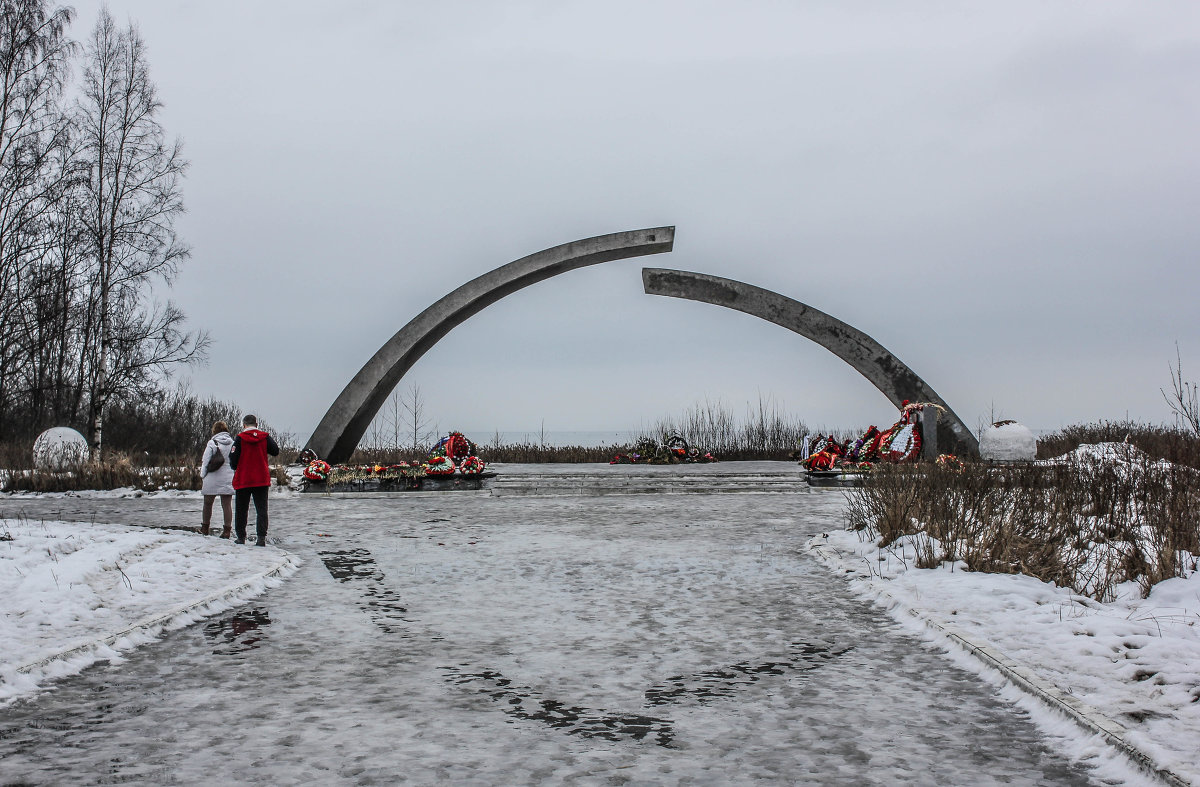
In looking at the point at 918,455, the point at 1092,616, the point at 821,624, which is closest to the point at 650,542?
the point at 821,624

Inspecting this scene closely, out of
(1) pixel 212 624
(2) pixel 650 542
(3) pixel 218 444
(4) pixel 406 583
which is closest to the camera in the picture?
Answer: (1) pixel 212 624

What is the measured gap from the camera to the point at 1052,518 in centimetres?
918

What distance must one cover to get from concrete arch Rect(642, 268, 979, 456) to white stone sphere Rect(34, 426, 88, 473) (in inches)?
531

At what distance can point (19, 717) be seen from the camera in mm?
4445

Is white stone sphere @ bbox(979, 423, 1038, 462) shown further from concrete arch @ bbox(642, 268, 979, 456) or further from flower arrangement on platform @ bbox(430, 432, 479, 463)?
flower arrangement on platform @ bbox(430, 432, 479, 463)

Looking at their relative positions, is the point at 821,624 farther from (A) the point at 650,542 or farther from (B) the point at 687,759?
(A) the point at 650,542

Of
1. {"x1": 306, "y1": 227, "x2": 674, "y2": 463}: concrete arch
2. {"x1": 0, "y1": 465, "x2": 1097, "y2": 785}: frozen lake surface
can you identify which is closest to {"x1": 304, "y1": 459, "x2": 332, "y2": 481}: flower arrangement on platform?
{"x1": 306, "y1": 227, "x2": 674, "y2": 463}: concrete arch

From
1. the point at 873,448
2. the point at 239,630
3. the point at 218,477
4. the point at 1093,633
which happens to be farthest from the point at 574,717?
the point at 873,448

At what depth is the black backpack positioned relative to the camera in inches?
456

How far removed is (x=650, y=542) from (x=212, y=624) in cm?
502

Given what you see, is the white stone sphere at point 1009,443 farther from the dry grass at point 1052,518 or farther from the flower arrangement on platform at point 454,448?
the flower arrangement on platform at point 454,448

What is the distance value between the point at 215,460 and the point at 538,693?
8141 millimetres

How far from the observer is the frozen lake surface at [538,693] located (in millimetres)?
3756

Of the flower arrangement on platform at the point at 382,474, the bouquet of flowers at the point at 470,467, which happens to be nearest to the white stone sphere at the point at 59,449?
the flower arrangement on platform at the point at 382,474
